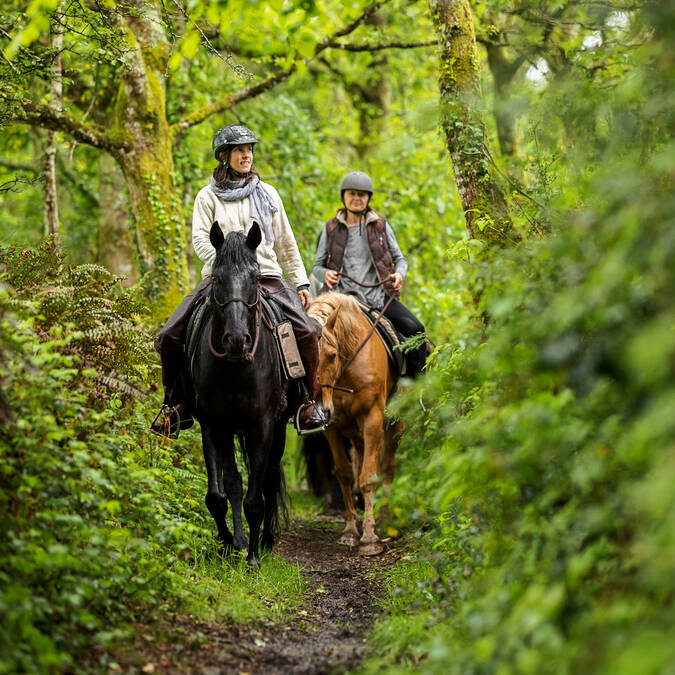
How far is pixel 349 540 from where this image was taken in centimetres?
848

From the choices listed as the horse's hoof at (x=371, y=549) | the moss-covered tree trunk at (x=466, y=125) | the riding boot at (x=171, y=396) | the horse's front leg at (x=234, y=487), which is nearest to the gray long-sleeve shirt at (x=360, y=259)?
the moss-covered tree trunk at (x=466, y=125)

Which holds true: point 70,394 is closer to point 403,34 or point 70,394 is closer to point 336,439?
point 336,439

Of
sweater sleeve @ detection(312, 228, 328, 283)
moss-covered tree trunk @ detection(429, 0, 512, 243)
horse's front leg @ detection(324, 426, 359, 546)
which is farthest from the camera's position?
sweater sleeve @ detection(312, 228, 328, 283)

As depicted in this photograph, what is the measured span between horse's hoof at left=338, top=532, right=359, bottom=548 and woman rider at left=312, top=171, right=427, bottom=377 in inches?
84.3

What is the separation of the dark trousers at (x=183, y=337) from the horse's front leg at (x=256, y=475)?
803 millimetres

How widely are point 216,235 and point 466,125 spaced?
2315 millimetres

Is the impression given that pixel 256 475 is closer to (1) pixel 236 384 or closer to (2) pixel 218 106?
(1) pixel 236 384

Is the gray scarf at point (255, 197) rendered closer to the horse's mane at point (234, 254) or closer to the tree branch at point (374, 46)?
the horse's mane at point (234, 254)

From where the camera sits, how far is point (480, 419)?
3887 mm

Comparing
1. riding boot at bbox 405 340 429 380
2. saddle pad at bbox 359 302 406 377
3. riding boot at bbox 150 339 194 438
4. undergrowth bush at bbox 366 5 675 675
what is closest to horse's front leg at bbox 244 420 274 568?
riding boot at bbox 150 339 194 438

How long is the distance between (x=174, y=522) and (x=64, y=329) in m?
1.76

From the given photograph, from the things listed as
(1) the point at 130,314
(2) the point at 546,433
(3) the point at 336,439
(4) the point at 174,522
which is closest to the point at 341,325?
(3) the point at 336,439

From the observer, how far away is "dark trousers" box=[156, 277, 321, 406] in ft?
22.2

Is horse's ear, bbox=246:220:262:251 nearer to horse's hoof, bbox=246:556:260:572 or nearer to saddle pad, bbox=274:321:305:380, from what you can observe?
saddle pad, bbox=274:321:305:380
